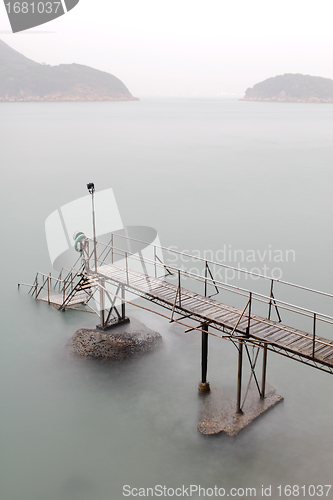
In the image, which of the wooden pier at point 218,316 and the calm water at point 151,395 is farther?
the calm water at point 151,395

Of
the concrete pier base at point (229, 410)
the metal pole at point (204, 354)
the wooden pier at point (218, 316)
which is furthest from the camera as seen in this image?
the metal pole at point (204, 354)

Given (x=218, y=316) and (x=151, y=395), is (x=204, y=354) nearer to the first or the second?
(x=218, y=316)

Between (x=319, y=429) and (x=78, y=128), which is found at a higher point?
(x=78, y=128)

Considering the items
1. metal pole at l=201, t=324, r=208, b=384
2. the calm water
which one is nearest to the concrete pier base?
the calm water

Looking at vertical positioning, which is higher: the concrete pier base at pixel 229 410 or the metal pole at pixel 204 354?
the metal pole at pixel 204 354

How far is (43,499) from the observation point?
1358cm

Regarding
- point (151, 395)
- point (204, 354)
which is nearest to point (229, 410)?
point (204, 354)

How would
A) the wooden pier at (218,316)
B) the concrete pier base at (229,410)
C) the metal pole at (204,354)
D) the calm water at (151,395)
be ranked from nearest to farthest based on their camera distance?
the wooden pier at (218,316), the calm water at (151,395), the concrete pier base at (229,410), the metal pole at (204,354)

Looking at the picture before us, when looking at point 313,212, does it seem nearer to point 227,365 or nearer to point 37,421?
point 227,365

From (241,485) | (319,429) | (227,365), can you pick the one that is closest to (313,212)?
(227,365)

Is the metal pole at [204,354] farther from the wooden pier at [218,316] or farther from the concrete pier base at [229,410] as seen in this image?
the concrete pier base at [229,410]

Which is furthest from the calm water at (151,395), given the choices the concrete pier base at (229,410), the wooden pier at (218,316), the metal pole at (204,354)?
the wooden pier at (218,316)

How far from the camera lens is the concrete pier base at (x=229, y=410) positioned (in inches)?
616

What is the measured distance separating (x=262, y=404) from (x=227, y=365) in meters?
3.02
